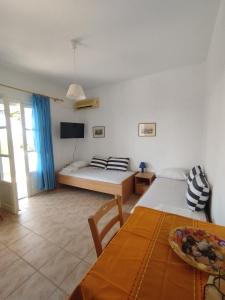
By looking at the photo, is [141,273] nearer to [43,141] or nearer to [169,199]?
[169,199]

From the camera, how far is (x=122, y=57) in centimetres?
268

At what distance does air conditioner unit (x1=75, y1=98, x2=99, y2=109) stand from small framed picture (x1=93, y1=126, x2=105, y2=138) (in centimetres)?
59

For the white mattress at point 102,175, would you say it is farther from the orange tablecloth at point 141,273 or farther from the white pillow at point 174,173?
the orange tablecloth at point 141,273

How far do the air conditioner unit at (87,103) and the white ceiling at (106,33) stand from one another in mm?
1110

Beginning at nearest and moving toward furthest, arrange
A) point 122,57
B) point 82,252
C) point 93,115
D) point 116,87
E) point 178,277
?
point 178,277 → point 82,252 → point 122,57 → point 116,87 → point 93,115

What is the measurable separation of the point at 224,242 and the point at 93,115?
13.0ft

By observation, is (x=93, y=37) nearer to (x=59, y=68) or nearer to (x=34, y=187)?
(x=59, y=68)

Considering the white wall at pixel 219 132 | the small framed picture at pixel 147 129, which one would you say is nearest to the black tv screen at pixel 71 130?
the small framed picture at pixel 147 129

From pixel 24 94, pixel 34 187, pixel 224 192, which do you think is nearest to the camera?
pixel 224 192

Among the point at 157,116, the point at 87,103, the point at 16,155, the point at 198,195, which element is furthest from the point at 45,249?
the point at 87,103

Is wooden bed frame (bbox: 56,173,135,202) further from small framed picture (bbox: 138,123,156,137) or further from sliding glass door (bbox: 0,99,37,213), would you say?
small framed picture (bbox: 138,123,156,137)

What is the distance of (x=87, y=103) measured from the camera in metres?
4.33

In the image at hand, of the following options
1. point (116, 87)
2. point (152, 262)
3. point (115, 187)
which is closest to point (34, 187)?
point (115, 187)

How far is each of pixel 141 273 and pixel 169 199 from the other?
1646 mm
